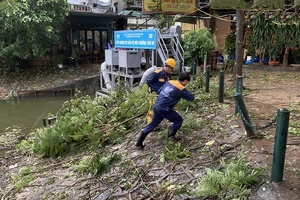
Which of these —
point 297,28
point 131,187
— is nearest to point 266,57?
point 297,28

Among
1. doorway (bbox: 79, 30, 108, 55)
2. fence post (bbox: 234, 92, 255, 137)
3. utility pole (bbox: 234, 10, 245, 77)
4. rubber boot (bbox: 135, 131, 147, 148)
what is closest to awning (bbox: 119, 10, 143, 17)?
doorway (bbox: 79, 30, 108, 55)

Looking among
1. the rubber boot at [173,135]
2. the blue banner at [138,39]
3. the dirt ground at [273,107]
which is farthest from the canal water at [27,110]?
the dirt ground at [273,107]

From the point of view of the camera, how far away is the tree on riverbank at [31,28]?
16.7m

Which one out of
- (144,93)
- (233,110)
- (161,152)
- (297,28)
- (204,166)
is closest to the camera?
(204,166)

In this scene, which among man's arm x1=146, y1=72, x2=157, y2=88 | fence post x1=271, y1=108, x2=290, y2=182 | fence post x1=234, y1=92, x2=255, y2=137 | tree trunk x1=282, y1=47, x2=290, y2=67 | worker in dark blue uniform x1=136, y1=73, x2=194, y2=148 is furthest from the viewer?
tree trunk x1=282, y1=47, x2=290, y2=67

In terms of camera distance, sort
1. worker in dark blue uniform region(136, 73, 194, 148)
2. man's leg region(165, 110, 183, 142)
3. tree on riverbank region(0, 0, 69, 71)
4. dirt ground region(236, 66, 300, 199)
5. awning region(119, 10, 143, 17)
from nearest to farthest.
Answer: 1. dirt ground region(236, 66, 300, 199)
2. worker in dark blue uniform region(136, 73, 194, 148)
3. man's leg region(165, 110, 183, 142)
4. tree on riverbank region(0, 0, 69, 71)
5. awning region(119, 10, 143, 17)

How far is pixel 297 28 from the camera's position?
1209 centimetres

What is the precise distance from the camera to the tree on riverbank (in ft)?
54.7

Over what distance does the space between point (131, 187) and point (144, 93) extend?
11.6 feet

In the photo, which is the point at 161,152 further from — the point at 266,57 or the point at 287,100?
the point at 266,57

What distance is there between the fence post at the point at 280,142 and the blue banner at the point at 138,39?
28.5 ft

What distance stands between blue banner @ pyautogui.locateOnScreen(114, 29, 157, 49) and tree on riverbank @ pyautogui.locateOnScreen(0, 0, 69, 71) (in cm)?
617

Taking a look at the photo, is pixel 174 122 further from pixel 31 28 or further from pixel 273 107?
pixel 31 28

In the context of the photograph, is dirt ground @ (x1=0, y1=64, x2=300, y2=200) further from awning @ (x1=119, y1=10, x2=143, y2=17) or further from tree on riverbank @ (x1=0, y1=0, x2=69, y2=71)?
awning @ (x1=119, y1=10, x2=143, y2=17)
